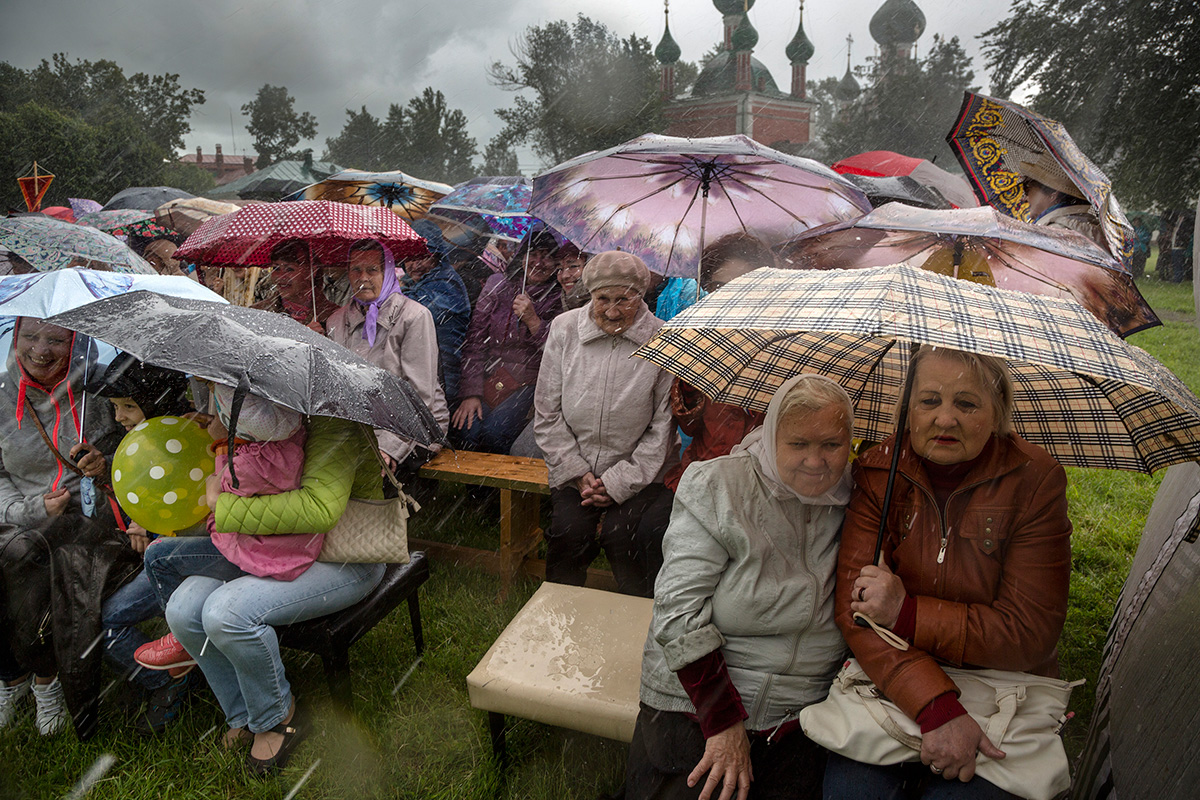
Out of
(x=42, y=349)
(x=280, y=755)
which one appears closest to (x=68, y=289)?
(x=42, y=349)

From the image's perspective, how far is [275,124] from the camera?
38.3 m

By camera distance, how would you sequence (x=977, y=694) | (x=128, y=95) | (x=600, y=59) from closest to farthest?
(x=977, y=694) < (x=600, y=59) < (x=128, y=95)

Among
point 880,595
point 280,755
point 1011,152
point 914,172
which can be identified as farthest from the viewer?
point 914,172

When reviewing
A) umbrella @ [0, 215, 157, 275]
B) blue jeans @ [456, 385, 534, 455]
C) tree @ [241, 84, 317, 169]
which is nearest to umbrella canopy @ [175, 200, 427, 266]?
umbrella @ [0, 215, 157, 275]

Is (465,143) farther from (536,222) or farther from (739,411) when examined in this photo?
(739,411)

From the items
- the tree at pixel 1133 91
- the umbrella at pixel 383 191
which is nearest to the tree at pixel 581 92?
the tree at pixel 1133 91

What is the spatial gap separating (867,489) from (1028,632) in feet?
1.77

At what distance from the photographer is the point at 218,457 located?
256 cm

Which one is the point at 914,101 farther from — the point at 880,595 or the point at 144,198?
the point at 880,595

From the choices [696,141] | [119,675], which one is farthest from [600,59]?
[119,675]

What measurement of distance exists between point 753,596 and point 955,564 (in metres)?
0.57

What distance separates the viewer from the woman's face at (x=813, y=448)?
1.96m

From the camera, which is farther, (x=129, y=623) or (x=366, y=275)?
(x=366, y=275)

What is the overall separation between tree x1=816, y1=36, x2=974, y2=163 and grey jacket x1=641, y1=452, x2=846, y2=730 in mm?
35005
